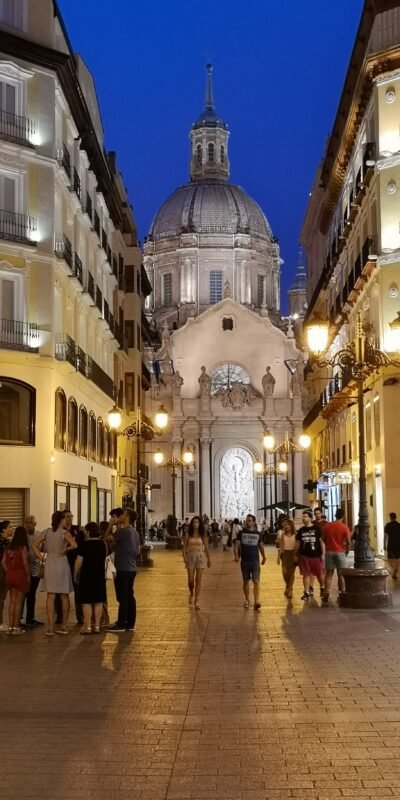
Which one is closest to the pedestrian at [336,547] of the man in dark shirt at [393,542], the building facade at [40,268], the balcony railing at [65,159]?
the man in dark shirt at [393,542]

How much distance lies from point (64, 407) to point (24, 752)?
2332 cm

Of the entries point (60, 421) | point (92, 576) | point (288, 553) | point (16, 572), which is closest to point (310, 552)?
point (288, 553)

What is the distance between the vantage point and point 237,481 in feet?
258

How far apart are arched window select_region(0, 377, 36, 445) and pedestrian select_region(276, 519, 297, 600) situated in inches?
389

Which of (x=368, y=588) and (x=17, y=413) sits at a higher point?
(x=17, y=413)

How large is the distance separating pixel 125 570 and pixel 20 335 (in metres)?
13.8

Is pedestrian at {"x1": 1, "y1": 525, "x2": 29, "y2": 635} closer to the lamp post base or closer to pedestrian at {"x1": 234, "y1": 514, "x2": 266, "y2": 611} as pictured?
pedestrian at {"x1": 234, "y1": 514, "x2": 266, "y2": 611}

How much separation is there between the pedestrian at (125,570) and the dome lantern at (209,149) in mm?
89062

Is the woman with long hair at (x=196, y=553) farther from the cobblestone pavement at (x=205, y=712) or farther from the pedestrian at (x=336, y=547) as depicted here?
the pedestrian at (x=336, y=547)

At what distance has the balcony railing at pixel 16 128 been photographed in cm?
2880

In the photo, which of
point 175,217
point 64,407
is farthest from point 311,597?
point 175,217

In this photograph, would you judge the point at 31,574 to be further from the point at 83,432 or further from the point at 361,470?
the point at 83,432

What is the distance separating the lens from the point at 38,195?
96.1 ft

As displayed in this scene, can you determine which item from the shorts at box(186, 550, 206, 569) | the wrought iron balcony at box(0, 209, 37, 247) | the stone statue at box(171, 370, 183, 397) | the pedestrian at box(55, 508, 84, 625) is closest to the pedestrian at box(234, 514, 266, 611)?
the shorts at box(186, 550, 206, 569)
